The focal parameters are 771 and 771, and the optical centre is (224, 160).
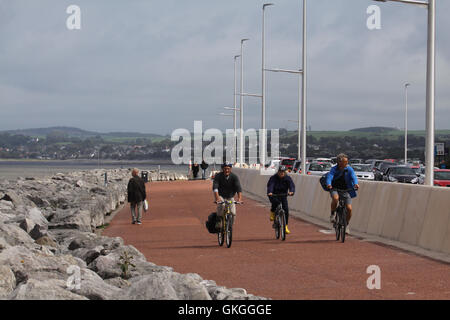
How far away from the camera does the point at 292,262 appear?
13.7 metres

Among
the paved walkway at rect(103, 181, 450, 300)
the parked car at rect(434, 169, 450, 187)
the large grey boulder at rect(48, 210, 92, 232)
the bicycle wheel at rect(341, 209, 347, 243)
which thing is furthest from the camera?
the parked car at rect(434, 169, 450, 187)

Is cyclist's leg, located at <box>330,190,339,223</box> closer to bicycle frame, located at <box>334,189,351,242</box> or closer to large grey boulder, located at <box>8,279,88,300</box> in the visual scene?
bicycle frame, located at <box>334,189,351,242</box>

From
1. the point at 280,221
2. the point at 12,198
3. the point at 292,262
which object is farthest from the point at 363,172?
the point at 292,262

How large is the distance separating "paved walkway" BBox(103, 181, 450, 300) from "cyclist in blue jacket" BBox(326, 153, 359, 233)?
865 mm

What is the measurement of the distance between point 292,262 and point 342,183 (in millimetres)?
3859

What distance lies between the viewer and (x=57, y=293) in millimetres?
8031

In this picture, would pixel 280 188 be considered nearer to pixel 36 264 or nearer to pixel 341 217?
pixel 341 217

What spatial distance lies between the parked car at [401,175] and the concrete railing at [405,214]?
2012 cm

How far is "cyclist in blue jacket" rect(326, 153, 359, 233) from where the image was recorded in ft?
55.5

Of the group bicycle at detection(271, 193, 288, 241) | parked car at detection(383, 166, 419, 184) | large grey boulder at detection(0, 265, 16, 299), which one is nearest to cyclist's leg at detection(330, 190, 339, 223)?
bicycle at detection(271, 193, 288, 241)

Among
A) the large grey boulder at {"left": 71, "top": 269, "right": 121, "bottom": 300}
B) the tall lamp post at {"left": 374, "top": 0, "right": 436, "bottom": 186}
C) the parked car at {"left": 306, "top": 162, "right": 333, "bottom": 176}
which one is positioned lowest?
the parked car at {"left": 306, "top": 162, "right": 333, "bottom": 176}

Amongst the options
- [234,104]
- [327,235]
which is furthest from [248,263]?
[234,104]
